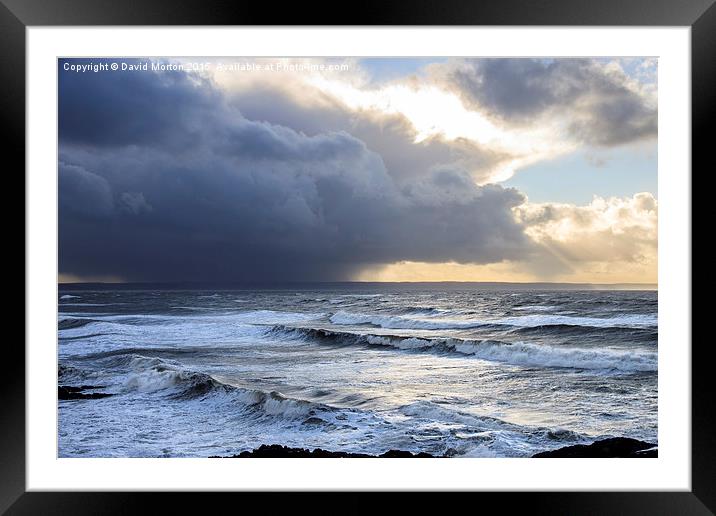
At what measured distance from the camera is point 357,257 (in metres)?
12.8

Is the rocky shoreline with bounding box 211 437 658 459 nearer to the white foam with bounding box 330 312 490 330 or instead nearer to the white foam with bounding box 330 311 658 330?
the white foam with bounding box 330 311 658 330

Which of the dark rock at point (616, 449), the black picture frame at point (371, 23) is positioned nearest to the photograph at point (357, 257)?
the dark rock at point (616, 449)

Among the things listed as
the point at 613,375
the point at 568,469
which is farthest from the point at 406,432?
the point at 613,375

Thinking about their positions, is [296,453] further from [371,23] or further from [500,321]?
[500,321]

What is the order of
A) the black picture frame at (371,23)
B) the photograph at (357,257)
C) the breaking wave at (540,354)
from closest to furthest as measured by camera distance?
the black picture frame at (371,23)
the photograph at (357,257)
the breaking wave at (540,354)

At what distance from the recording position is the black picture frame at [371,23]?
5.51 ft

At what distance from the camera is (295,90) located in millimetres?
8250

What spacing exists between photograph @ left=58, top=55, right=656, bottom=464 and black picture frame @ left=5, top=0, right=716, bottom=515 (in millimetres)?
881

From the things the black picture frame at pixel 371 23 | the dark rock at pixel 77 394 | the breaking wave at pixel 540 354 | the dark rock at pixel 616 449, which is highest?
the black picture frame at pixel 371 23

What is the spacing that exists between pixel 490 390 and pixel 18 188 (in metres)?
4.55

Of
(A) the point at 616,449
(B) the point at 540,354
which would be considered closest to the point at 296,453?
(A) the point at 616,449

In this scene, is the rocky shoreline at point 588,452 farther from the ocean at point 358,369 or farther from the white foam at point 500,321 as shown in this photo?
the white foam at point 500,321

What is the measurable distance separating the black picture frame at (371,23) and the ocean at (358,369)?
120 cm

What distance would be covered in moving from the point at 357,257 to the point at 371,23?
36.4 feet
